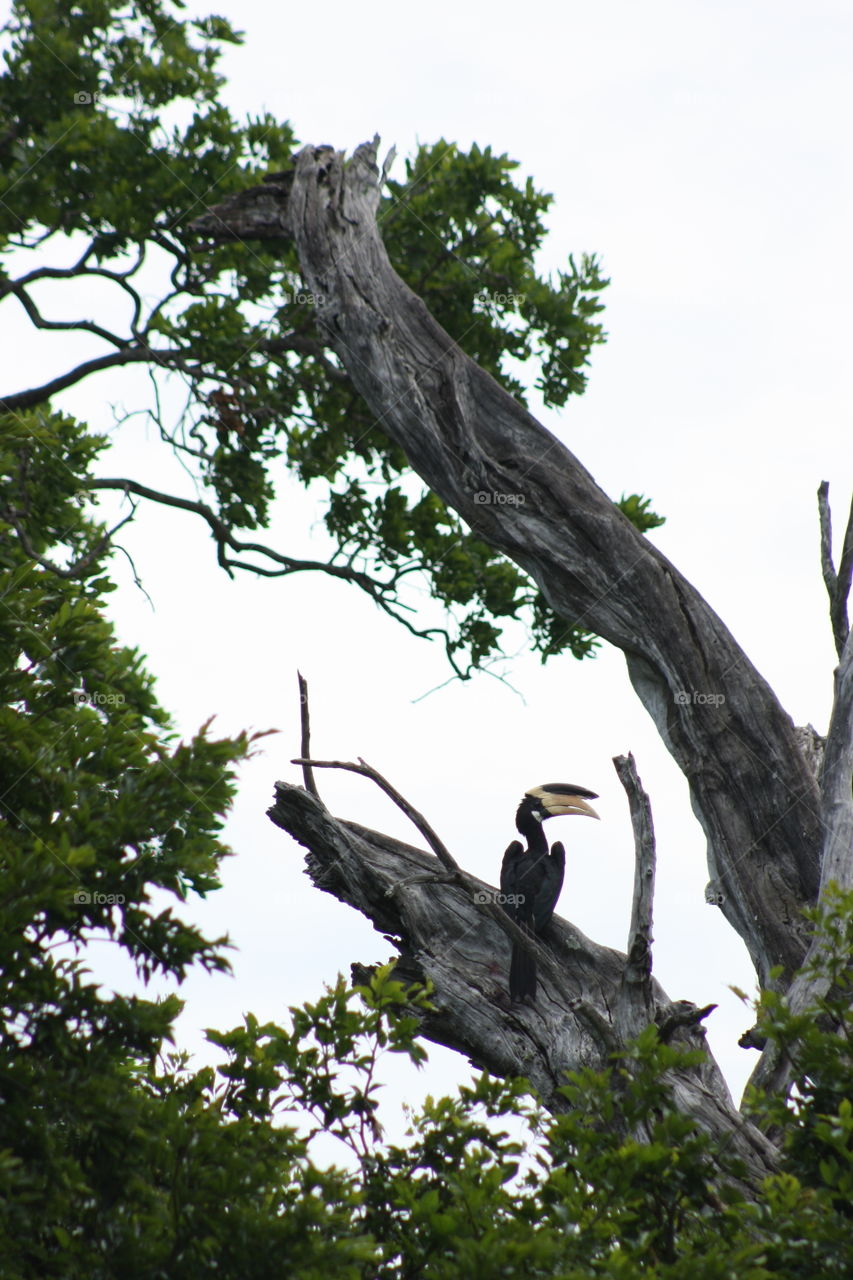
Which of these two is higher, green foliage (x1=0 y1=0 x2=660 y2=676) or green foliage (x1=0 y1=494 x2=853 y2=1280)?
green foliage (x1=0 y1=0 x2=660 y2=676)

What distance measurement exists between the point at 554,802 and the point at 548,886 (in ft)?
3.51

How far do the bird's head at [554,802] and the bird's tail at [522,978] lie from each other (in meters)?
2.13

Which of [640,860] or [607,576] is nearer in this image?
[640,860]

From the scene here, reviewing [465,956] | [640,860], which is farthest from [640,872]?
[465,956]

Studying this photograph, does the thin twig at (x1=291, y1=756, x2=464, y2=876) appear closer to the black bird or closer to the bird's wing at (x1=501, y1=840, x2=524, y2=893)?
the black bird

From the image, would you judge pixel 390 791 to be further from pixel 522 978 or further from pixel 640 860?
pixel 522 978

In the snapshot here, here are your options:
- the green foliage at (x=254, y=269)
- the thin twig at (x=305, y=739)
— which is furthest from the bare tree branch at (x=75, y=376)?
the thin twig at (x=305, y=739)

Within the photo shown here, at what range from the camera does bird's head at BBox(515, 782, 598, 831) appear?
8.31 metres

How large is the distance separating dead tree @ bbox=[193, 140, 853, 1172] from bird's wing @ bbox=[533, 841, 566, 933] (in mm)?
149

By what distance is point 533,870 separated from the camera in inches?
308

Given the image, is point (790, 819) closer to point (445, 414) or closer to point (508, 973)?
point (508, 973)

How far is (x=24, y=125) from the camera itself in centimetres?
978

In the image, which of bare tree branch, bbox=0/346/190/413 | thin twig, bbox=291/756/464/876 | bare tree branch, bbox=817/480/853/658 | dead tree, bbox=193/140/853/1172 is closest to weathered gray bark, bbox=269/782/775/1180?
dead tree, bbox=193/140/853/1172

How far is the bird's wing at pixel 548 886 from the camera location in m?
7.00
